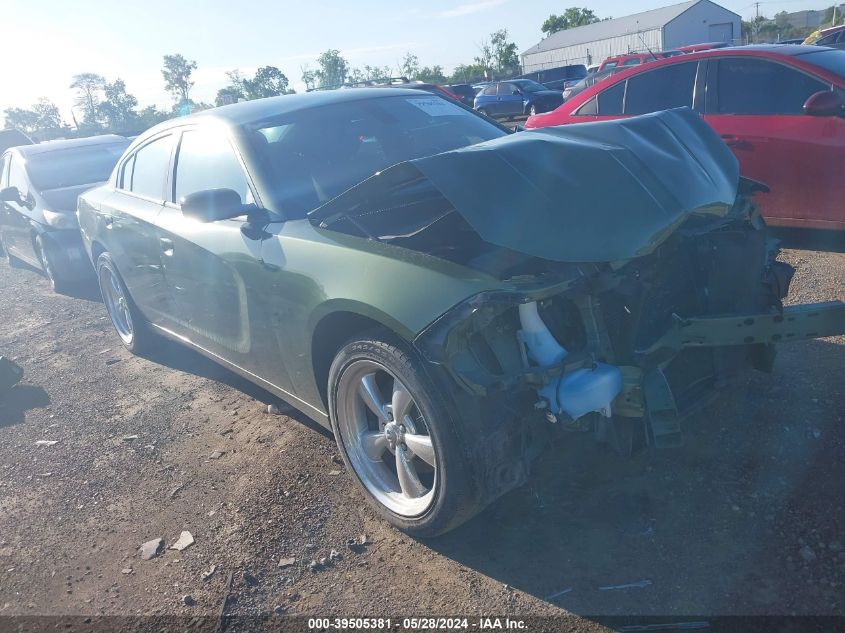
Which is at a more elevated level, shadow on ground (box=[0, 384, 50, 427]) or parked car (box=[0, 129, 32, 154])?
parked car (box=[0, 129, 32, 154])

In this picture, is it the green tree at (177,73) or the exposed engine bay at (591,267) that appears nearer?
the exposed engine bay at (591,267)

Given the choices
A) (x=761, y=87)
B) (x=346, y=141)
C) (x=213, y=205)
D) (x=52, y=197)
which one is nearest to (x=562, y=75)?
(x=52, y=197)

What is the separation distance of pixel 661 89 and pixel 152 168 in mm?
4477

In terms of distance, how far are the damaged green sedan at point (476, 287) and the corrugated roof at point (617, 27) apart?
59920 millimetres

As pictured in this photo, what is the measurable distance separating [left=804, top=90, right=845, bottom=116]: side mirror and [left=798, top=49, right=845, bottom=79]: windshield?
30cm

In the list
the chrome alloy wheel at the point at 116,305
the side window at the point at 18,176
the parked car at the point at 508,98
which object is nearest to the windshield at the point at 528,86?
the parked car at the point at 508,98

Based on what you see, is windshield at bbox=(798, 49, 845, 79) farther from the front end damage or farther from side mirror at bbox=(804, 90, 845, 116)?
the front end damage

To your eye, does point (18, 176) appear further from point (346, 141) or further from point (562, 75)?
point (562, 75)

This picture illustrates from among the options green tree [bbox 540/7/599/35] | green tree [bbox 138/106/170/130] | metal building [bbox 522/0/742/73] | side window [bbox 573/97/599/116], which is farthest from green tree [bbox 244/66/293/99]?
green tree [bbox 540/7/599/35]

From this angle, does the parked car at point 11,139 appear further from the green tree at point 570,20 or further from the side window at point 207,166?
the green tree at point 570,20

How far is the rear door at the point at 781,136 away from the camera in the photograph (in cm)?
525

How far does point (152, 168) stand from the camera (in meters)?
4.90

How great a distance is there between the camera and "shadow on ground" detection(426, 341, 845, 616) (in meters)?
2.48

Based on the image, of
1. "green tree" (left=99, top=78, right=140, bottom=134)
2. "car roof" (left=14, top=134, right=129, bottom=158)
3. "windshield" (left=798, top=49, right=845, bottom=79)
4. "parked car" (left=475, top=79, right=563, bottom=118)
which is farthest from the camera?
"green tree" (left=99, top=78, right=140, bottom=134)
